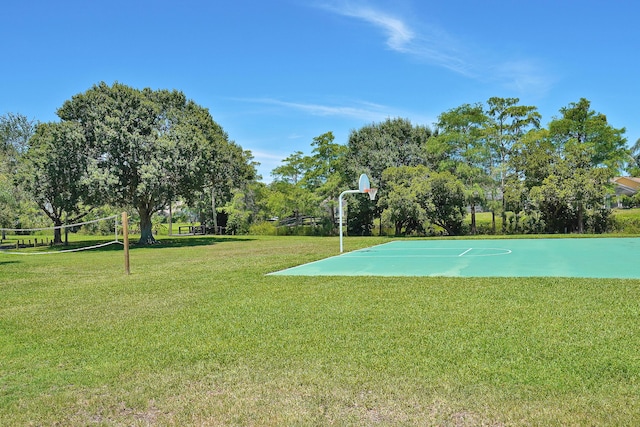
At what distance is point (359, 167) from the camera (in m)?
32.3

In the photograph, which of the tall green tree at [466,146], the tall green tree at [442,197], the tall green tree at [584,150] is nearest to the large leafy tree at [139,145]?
the tall green tree at [442,197]

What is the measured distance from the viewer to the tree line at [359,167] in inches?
914

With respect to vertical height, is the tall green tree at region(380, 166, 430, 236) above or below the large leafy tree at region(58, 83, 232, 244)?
below

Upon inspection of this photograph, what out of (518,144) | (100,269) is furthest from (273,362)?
(518,144)

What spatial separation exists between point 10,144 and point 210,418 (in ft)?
139

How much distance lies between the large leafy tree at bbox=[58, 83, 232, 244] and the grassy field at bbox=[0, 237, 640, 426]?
15.6m

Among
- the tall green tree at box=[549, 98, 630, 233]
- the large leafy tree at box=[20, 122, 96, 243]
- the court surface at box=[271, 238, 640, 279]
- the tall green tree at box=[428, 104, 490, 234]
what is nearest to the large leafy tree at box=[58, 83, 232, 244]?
the large leafy tree at box=[20, 122, 96, 243]

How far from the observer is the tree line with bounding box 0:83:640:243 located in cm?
2320

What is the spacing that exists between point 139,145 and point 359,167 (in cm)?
1455

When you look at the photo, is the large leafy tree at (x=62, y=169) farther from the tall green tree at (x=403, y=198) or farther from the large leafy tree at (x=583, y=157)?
the large leafy tree at (x=583, y=157)

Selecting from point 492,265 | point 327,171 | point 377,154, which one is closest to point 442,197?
point 377,154

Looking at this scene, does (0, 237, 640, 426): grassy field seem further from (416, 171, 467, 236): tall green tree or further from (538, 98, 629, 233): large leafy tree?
(538, 98, 629, 233): large leafy tree

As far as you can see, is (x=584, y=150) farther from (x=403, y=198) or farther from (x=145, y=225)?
(x=145, y=225)

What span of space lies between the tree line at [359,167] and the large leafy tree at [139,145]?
6 cm
